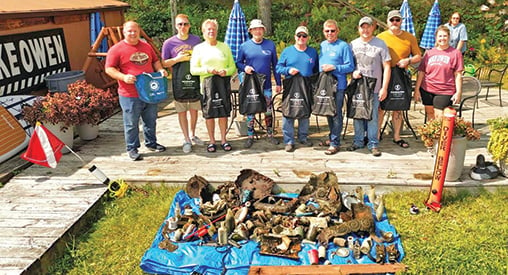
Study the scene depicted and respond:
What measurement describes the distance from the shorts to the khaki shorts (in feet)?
10.4

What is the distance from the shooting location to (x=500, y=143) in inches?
191

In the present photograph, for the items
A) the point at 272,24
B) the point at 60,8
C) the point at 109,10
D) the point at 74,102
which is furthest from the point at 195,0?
the point at 74,102

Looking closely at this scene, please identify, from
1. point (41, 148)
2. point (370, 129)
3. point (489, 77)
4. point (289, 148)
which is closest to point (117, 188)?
point (41, 148)

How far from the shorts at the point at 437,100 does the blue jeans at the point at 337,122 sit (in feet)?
3.70

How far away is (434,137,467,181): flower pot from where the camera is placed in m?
4.77

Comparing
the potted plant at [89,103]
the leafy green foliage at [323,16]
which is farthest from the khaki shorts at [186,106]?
the leafy green foliage at [323,16]

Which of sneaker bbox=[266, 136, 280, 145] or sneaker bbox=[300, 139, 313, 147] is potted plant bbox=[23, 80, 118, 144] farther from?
sneaker bbox=[300, 139, 313, 147]

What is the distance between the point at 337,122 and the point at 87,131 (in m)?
4.02

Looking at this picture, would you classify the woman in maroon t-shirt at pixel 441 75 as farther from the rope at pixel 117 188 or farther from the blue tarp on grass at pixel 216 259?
the rope at pixel 117 188

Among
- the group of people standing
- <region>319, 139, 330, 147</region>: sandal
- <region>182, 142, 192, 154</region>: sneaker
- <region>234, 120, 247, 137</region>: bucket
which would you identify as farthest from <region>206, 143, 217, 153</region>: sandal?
<region>319, 139, 330, 147</region>: sandal

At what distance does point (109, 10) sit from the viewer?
992cm

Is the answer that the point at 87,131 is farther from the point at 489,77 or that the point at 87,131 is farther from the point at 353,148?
the point at 489,77

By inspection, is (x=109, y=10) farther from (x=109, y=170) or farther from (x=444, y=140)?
(x=444, y=140)

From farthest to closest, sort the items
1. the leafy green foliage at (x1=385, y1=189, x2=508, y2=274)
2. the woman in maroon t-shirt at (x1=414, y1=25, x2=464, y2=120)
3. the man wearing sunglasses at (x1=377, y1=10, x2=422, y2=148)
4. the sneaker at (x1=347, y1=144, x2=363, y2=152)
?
1. the sneaker at (x1=347, y1=144, x2=363, y2=152)
2. the man wearing sunglasses at (x1=377, y1=10, x2=422, y2=148)
3. the woman in maroon t-shirt at (x1=414, y1=25, x2=464, y2=120)
4. the leafy green foliage at (x1=385, y1=189, x2=508, y2=274)
